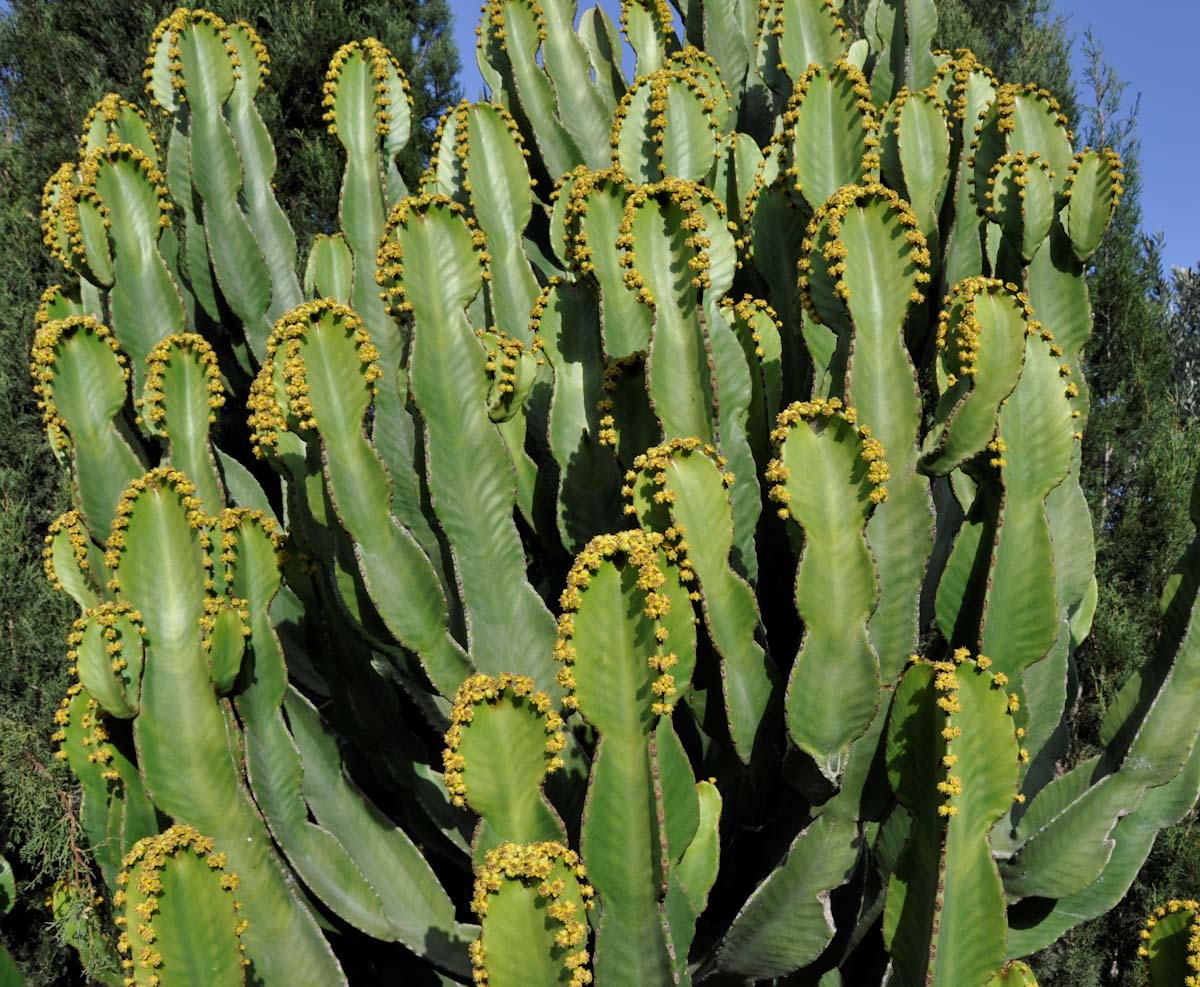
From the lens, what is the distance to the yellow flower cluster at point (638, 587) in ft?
6.96

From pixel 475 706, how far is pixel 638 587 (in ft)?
1.20

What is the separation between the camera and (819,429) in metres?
2.49

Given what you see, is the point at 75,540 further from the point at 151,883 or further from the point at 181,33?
the point at 181,33

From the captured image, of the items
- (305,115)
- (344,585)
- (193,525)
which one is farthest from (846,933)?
(305,115)

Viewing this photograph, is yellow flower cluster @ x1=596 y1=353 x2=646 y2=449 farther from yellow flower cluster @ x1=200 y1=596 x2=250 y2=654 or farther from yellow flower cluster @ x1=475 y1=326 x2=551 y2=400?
yellow flower cluster @ x1=200 y1=596 x2=250 y2=654

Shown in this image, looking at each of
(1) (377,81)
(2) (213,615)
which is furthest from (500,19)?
(2) (213,615)

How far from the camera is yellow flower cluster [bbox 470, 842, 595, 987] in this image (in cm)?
196

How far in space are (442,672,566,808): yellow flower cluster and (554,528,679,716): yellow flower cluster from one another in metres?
0.09

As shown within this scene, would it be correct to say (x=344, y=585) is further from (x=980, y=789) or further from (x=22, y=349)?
(x=22, y=349)

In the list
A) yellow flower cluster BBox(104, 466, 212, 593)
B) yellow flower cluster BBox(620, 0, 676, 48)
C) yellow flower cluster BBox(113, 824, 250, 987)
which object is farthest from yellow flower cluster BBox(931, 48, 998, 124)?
yellow flower cluster BBox(113, 824, 250, 987)

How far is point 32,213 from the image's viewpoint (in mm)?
6512

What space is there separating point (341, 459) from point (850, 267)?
1.20 m

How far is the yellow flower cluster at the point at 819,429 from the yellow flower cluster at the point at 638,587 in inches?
16.0

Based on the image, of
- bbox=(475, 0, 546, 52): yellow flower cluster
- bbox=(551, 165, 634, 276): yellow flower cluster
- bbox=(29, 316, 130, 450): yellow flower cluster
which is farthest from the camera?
bbox=(475, 0, 546, 52): yellow flower cluster
